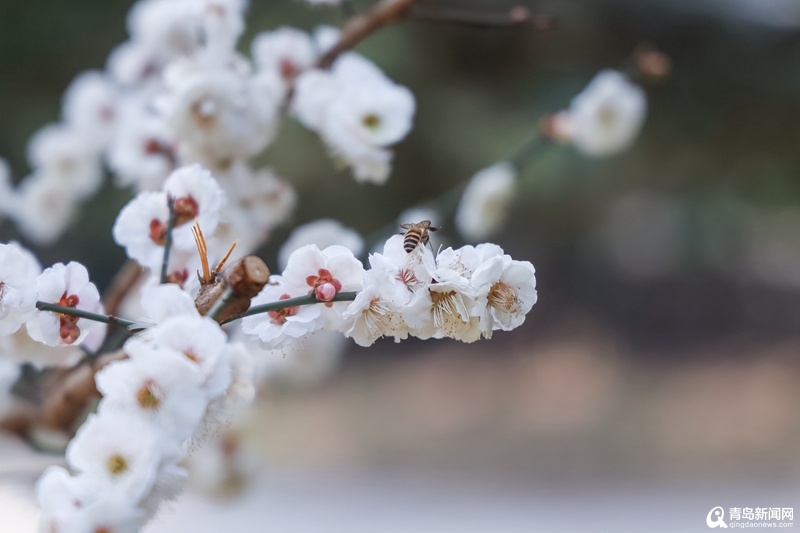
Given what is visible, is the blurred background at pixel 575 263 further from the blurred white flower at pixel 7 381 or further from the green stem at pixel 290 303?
the green stem at pixel 290 303

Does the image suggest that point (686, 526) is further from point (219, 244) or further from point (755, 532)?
point (219, 244)

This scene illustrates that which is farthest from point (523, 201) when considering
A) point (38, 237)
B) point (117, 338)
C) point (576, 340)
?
point (117, 338)

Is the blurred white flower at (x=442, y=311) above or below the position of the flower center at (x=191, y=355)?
above

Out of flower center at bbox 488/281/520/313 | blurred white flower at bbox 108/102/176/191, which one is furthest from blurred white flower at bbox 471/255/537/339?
blurred white flower at bbox 108/102/176/191

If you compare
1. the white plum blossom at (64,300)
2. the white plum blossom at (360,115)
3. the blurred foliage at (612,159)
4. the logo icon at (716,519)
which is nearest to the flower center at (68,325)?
the white plum blossom at (64,300)

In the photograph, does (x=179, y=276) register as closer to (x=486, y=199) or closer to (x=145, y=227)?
(x=145, y=227)
